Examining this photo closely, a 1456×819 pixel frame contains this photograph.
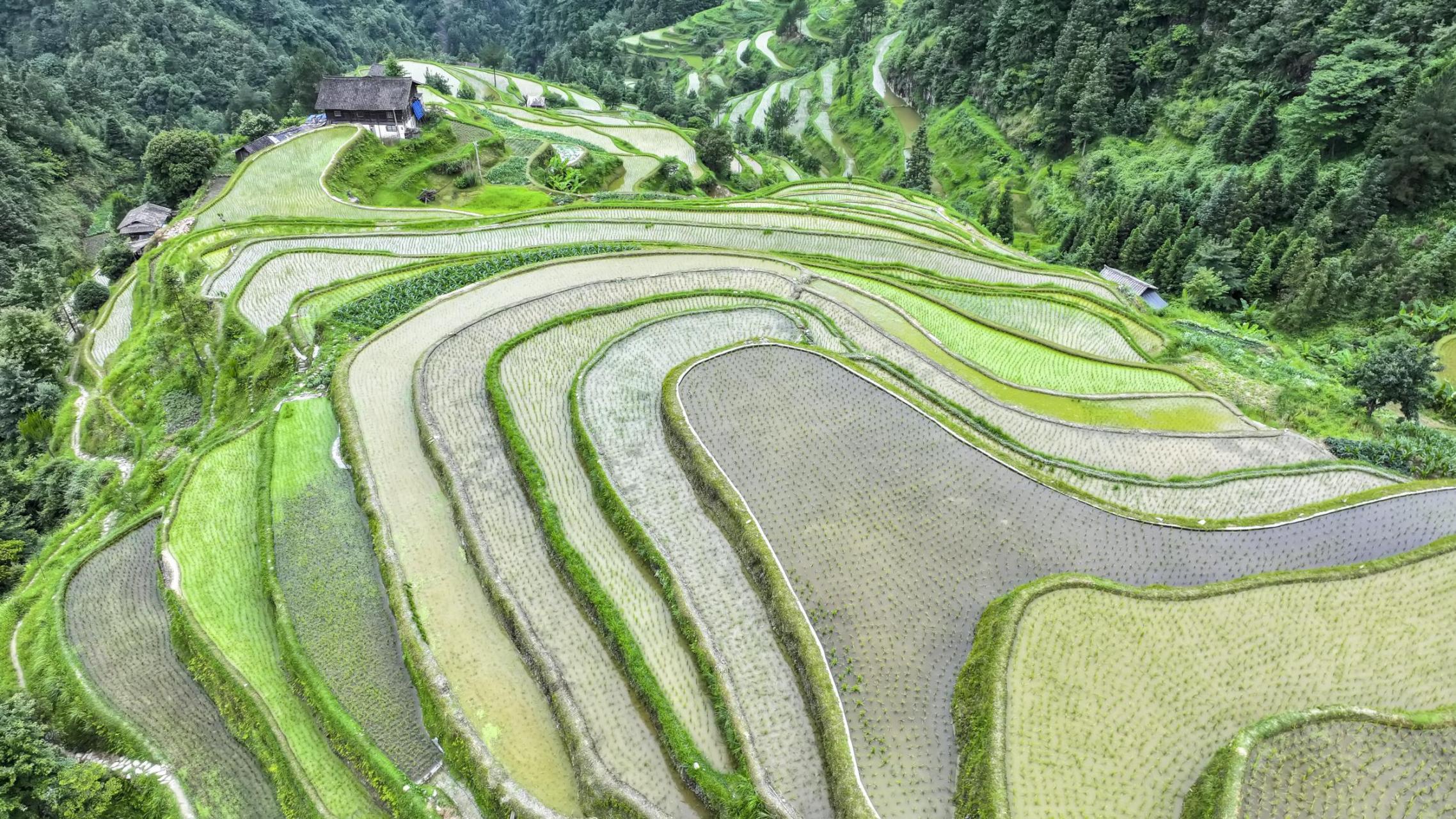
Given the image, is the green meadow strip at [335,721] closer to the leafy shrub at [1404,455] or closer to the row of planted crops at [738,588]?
the row of planted crops at [738,588]

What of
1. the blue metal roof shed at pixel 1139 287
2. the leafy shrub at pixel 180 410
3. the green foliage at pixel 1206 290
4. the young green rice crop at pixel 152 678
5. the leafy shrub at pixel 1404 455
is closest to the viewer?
the young green rice crop at pixel 152 678

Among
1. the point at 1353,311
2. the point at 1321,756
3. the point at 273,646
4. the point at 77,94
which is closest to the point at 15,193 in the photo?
the point at 77,94

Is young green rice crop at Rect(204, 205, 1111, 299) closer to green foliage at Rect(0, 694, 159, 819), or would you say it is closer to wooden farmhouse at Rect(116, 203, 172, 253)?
wooden farmhouse at Rect(116, 203, 172, 253)

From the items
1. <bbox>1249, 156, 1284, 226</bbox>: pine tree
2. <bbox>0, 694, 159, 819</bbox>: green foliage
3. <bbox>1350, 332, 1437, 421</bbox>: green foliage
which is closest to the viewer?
<bbox>0, 694, 159, 819</bbox>: green foliage

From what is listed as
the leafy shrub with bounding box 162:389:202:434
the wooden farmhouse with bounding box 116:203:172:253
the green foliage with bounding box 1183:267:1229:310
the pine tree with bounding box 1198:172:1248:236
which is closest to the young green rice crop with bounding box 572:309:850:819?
the leafy shrub with bounding box 162:389:202:434

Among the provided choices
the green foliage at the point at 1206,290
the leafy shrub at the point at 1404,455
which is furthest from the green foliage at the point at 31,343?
the green foliage at the point at 1206,290
